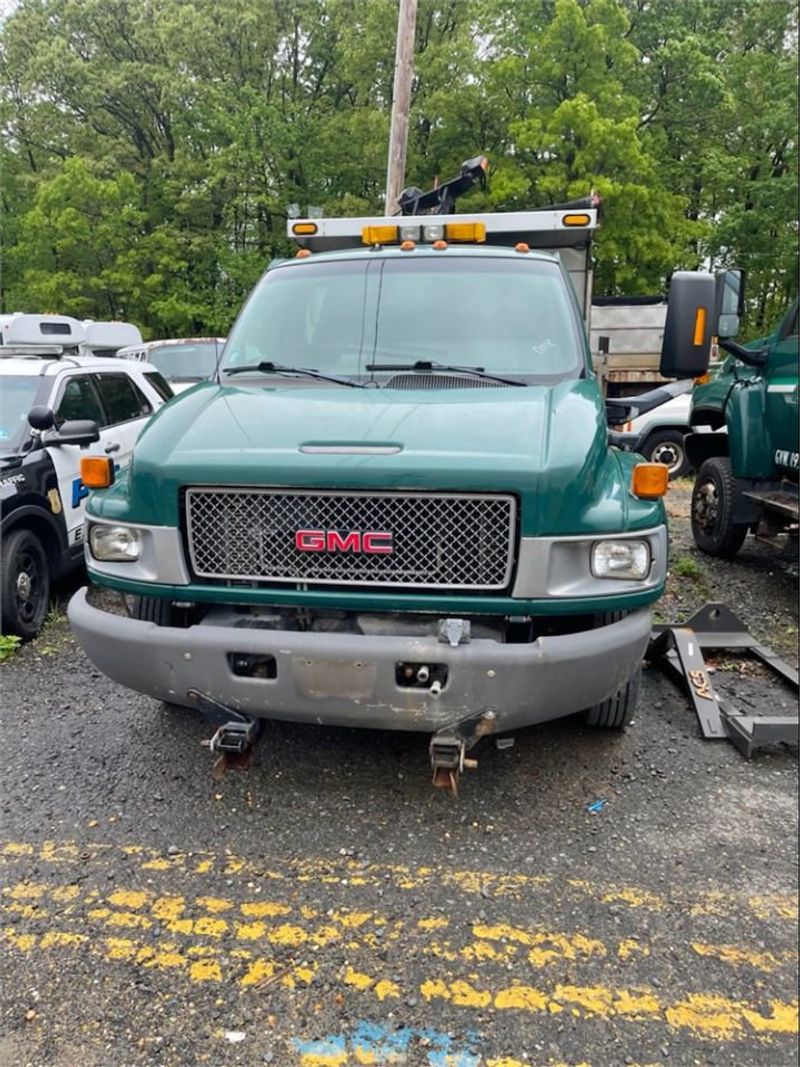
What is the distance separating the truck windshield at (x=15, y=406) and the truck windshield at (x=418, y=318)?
7.26ft

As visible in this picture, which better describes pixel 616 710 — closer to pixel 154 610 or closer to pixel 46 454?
pixel 154 610

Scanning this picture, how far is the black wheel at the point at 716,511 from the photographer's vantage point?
21.1ft

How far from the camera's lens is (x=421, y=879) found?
2.81 m

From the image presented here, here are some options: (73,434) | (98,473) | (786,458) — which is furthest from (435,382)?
(786,458)

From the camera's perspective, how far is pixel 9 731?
395 cm

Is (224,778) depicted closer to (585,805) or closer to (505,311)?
(585,805)

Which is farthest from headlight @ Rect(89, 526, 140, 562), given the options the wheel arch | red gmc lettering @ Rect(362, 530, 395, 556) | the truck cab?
the wheel arch

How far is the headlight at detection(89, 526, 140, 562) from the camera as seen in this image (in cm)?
308

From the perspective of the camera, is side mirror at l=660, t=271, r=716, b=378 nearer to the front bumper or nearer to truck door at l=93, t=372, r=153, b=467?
the front bumper

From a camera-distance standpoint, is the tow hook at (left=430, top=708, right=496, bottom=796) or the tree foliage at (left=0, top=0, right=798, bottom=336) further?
the tree foliage at (left=0, top=0, right=798, bottom=336)

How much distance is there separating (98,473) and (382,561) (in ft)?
4.53

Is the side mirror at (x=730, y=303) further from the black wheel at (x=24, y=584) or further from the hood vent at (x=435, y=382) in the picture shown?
the black wheel at (x=24, y=584)

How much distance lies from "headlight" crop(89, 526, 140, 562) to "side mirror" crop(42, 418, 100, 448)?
244 cm

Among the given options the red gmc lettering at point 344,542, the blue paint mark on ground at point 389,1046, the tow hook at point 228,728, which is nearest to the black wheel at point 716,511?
the red gmc lettering at point 344,542
